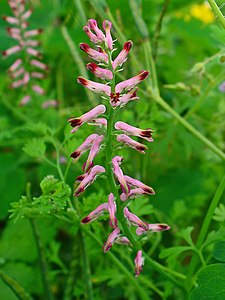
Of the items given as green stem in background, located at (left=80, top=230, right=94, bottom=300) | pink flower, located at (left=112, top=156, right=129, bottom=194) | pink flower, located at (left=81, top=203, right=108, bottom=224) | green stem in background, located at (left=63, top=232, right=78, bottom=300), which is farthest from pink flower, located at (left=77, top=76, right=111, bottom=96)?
green stem in background, located at (left=63, top=232, right=78, bottom=300)

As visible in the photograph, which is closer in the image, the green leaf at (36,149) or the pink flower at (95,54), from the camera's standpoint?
the pink flower at (95,54)

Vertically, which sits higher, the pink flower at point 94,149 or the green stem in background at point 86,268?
the pink flower at point 94,149

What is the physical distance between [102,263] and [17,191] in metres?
0.46

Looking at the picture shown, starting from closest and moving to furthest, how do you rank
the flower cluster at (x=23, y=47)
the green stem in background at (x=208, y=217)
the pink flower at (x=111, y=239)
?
the pink flower at (x=111, y=239) → the green stem in background at (x=208, y=217) → the flower cluster at (x=23, y=47)

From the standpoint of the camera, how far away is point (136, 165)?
72.2 inches

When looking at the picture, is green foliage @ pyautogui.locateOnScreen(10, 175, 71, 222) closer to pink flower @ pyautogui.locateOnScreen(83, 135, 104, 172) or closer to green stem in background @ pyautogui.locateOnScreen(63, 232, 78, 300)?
pink flower @ pyautogui.locateOnScreen(83, 135, 104, 172)

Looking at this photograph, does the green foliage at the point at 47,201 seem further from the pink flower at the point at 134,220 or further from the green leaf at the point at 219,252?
the green leaf at the point at 219,252

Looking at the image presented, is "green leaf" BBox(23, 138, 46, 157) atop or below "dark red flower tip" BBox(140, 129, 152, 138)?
atop

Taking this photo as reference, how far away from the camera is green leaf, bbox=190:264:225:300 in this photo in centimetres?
104

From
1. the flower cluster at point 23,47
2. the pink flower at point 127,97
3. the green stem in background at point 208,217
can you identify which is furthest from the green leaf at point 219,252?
the flower cluster at point 23,47

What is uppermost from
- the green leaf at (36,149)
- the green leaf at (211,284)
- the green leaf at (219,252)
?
the green leaf at (36,149)

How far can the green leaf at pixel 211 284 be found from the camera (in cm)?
104

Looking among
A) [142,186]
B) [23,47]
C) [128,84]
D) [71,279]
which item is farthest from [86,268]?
[23,47]

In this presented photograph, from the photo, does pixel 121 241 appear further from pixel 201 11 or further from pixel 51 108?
pixel 201 11
